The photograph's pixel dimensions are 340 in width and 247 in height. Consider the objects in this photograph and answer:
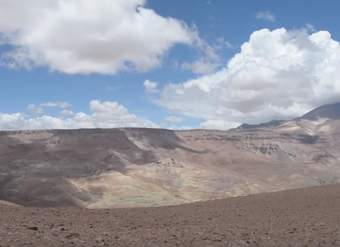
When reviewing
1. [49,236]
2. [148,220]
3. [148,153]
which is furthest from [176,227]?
[148,153]

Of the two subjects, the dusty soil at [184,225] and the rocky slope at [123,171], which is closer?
the dusty soil at [184,225]

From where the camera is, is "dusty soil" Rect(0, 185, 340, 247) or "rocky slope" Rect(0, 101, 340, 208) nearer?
"dusty soil" Rect(0, 185, 340, 247)

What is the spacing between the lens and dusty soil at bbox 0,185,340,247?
16859 mm

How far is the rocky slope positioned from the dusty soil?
7561 centimetres

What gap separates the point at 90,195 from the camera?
373ft

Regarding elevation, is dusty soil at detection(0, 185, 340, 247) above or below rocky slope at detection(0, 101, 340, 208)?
below

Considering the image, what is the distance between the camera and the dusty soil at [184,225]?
1686cm

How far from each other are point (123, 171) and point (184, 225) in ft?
396

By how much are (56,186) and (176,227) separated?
97836 millimetres

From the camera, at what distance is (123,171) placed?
14188 cm

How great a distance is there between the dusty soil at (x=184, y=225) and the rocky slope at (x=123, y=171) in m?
75.6

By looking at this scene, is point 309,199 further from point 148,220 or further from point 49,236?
point 49,236

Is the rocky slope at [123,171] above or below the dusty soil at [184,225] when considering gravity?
above

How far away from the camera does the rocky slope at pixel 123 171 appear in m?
113
